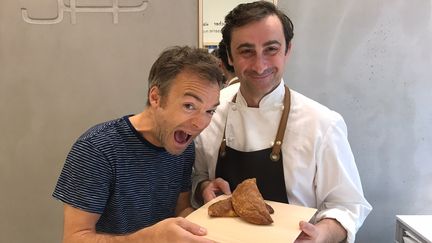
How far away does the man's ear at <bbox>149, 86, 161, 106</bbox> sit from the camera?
103 cm

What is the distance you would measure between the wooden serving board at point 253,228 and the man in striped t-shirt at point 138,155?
11cm

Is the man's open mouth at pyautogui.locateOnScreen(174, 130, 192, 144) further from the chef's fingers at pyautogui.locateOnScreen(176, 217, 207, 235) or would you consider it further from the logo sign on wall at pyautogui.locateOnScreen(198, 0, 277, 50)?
the logo sign on wall at pyautogui.locateOnScreen(198, 0, 277, 50)

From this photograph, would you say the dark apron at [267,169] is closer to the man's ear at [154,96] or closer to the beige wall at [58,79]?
the man's ear at [154,96]

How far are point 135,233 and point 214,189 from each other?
0.31m

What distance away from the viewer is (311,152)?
120 centimetres

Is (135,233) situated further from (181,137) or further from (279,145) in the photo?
(279,145)

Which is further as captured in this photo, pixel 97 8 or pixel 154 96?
pixel 97 8

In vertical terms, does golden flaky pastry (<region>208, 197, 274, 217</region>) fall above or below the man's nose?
below

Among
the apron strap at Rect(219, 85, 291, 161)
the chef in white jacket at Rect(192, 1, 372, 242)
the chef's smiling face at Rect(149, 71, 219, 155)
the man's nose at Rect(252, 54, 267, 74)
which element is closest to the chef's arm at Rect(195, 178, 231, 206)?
the chef in white jacket at Rect(192, 1, 372, 242)

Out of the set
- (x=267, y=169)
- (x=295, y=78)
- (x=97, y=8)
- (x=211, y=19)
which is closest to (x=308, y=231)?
(x=267, y=169)

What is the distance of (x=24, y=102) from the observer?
2119 millimetres

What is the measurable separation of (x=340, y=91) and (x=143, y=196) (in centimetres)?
131

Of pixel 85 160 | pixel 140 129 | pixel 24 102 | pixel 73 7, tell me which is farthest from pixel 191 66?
pixel 24 102

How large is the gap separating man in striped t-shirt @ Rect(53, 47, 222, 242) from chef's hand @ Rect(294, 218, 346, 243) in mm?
343
